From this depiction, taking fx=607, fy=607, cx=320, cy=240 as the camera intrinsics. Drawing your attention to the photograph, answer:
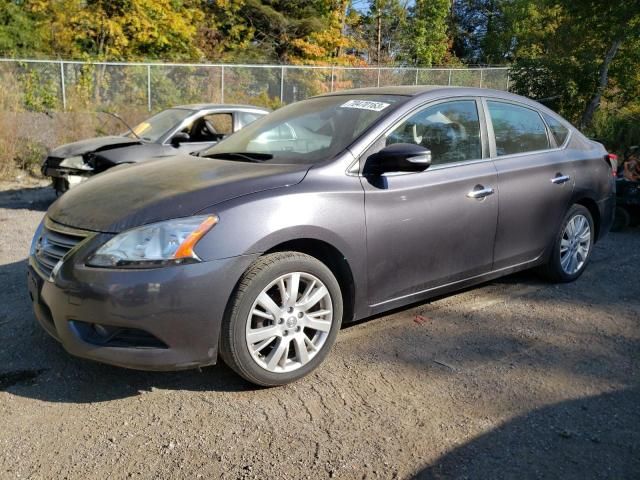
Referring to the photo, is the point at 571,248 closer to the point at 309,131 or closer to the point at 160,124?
Result: the point at 309,131

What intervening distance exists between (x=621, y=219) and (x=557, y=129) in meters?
3.23

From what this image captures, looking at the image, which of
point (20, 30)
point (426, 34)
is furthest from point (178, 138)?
point (426, 34)

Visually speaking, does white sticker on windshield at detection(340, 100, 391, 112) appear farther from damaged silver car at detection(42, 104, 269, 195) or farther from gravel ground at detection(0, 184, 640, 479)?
damaged silver car at detection(42, 104, 269, 195)

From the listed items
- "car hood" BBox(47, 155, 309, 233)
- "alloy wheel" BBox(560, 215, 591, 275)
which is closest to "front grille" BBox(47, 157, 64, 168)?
"car hood" BBox(47, 155, 309, 233)

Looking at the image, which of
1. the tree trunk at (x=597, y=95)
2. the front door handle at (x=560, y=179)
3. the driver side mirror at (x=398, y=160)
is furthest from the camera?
the tree trunk at (x=597, y=95)

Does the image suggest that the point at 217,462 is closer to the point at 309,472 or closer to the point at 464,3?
the point at 309,472

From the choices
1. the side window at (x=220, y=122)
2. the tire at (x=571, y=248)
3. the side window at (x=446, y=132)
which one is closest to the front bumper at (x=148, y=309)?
the side window at (x=446, y=132)

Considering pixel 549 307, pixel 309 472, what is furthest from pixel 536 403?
pixel 549 307

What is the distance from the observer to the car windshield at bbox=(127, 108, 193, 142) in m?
8.34

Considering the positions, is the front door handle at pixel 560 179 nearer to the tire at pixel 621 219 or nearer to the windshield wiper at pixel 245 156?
the windshield wiper at pixel 245 156

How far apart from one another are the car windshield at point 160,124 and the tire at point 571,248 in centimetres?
534

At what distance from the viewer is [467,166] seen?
14.1 feet

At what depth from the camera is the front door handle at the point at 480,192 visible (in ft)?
13.9

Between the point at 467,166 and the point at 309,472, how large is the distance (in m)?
2.50
